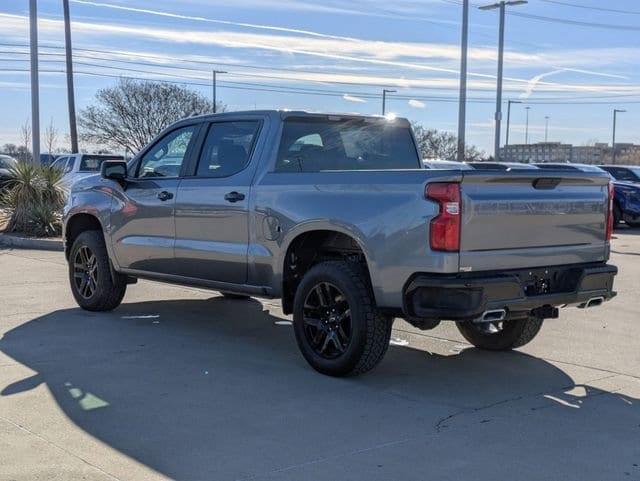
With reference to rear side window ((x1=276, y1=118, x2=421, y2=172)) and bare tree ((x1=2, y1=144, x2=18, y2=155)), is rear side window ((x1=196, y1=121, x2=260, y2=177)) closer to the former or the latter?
rear side window ((x1=276, y1=118, x2=421, y2=172))

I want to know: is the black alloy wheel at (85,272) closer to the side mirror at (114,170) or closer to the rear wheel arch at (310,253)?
the side mirror at (114,170)

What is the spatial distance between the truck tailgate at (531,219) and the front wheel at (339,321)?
823mm

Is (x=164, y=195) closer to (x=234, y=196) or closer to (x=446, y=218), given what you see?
(x=234, y=196)

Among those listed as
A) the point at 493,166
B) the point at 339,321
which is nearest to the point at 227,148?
the point at 339,321

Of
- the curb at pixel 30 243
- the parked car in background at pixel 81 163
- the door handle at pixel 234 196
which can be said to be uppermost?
the door handle at pixel 234 196

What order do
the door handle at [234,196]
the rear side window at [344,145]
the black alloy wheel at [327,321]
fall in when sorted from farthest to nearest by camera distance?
the rear side window at [344,145] < the door handle at [234,196] < the black alloy wheel at [327,321]

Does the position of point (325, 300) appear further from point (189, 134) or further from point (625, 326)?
point (625, 326)

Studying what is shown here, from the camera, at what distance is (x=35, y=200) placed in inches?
651

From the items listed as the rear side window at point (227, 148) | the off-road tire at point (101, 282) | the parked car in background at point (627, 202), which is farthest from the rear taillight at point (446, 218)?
the parked car in background at point (627, 202)

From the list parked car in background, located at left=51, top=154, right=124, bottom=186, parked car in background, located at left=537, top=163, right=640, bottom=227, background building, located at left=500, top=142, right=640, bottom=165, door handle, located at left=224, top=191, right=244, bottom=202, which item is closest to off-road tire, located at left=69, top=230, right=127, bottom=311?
door handle, located at left=224, top=191, right=244, bottom=202

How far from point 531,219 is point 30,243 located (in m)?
11.6

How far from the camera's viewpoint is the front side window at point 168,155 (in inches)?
297

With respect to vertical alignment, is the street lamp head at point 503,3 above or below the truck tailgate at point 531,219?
above

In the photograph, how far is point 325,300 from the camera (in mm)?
6074
